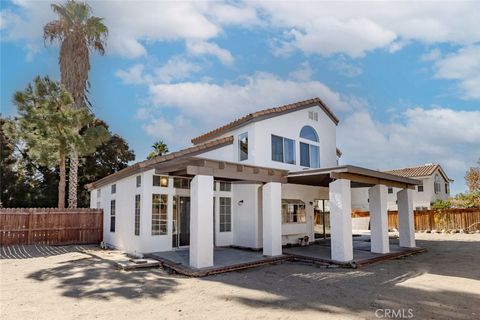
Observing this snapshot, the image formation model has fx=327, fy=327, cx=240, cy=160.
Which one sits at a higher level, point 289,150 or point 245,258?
point 289,150

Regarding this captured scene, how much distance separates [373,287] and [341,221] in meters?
3.06

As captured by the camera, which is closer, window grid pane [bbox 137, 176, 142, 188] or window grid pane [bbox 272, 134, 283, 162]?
window grid pane [bbox 137, 176, 142, 188]

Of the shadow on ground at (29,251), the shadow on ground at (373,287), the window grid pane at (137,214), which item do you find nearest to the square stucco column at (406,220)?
the shadow on ground at (373,287)

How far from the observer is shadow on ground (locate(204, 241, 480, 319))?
20.0ft

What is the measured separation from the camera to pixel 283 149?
46.9 feet

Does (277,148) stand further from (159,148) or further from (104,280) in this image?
(159,148)

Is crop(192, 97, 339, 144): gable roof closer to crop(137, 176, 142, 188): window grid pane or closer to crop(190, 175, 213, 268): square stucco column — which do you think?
crop(137, 176, 142, 188): window grid pane

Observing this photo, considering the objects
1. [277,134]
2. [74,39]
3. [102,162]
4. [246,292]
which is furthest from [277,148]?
[102,162]

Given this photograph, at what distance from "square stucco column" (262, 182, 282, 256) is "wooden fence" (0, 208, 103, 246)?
376 inches

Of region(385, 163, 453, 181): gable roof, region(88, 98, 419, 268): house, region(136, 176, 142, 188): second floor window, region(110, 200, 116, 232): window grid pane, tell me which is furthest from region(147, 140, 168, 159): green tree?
region(385, 163, 453, 181): gable roof

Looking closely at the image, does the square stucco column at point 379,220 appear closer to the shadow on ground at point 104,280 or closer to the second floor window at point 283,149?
the second floor window at point 283,149

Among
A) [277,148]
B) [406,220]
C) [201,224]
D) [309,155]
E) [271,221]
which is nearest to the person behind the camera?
[201,224]

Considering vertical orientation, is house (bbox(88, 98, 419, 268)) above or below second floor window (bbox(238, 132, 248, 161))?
below

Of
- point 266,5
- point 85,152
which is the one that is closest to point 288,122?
point 266,5
